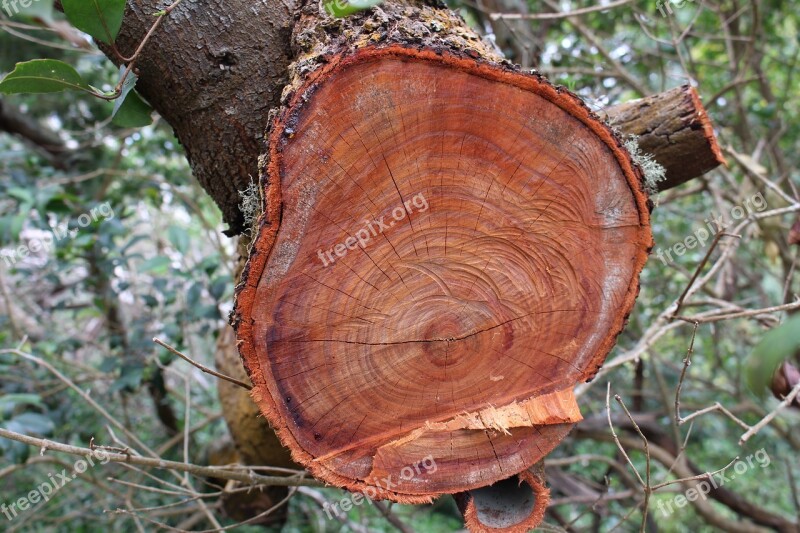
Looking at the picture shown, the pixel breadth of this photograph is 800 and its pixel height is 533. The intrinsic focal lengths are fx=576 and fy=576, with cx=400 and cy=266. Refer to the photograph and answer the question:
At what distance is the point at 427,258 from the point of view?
102 centimetres

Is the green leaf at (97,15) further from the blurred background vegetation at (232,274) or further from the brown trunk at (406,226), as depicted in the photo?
the blurred background vegetation at (232,274)

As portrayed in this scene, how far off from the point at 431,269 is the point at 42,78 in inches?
31.5

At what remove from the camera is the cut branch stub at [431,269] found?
92 centimetres

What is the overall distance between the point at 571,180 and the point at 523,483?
0.60 metres

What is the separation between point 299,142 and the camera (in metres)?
0.90
